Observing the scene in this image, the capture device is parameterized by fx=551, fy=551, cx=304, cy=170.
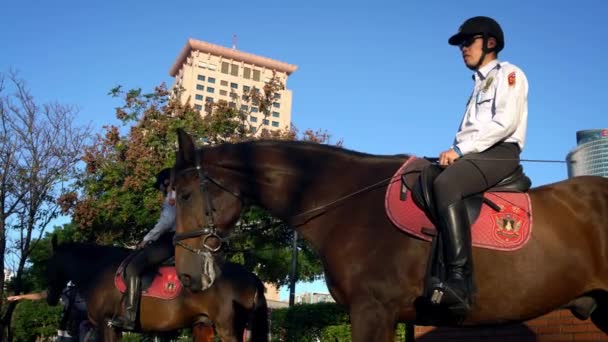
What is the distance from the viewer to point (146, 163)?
67.0 ft

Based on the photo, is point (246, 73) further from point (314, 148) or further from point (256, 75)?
point (314, 148)

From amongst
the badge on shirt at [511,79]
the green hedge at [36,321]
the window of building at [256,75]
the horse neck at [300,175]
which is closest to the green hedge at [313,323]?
the horse neck at [300,175]

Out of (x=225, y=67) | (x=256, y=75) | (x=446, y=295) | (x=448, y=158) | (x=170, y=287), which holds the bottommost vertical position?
(x=446, y=295)

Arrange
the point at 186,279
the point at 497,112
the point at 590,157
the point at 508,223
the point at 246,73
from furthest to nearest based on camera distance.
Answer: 1. the point at 246,73
2. the point at 590,157
3. the point at 186,279
4. the point at 497,112
5. the point at 508,223

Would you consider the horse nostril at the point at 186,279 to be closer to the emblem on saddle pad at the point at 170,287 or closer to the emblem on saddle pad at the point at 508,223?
the emblem on saddle pad at the point at 508,223

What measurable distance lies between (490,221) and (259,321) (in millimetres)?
6218

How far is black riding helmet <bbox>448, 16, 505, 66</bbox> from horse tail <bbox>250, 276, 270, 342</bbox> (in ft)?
21.3

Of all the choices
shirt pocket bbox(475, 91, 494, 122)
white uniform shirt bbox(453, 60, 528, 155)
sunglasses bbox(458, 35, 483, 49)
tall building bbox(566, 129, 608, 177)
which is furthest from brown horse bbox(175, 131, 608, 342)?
tall building bbox(566, 129, 608, 177)

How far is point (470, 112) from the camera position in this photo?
5.15 meters

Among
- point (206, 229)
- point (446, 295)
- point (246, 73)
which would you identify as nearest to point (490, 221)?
point (446, 295)

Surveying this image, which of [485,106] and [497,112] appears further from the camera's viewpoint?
[485,106]

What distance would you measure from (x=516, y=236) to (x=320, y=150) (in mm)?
1920

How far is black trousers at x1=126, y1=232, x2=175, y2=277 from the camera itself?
9781mm

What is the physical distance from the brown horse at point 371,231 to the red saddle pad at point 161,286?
17.1ft
